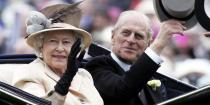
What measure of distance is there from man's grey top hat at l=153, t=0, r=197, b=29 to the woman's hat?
49 centimetres

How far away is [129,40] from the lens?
6.27 metres

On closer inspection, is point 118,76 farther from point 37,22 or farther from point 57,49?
point 37,22

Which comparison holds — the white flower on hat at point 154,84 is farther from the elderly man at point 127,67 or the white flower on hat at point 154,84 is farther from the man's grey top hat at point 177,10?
the man's grey top hat at point 177,10

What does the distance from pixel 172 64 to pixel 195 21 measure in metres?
4.49

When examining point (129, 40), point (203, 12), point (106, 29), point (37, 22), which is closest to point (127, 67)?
point (129, 40)

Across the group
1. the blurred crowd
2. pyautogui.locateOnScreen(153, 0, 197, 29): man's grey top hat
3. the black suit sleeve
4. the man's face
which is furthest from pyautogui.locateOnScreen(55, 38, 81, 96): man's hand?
the blurred crowd

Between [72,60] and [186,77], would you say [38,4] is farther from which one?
[72,60]

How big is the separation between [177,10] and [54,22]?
0.76 meters

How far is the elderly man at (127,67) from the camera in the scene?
5.81m

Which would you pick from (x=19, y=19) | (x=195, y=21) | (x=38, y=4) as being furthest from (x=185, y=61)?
(x=195, y=21)

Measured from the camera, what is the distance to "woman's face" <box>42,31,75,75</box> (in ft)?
18.5

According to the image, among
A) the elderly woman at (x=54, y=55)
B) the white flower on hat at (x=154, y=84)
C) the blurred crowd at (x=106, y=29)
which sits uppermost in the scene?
the elderly woman at (x=54, y=55)

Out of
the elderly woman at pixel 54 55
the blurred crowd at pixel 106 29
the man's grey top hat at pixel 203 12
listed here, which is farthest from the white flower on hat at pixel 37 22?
the blurred crowd at pixel 106 29

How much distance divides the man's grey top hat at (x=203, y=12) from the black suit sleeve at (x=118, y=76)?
567 mm
